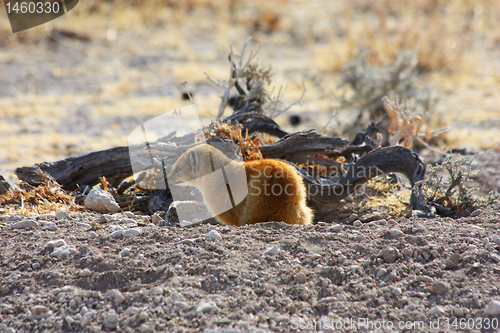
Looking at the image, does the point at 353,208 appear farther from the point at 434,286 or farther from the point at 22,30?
the point at 22,30

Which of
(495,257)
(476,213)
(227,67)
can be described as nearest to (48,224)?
(495,257)

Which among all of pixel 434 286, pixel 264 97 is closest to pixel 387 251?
pixel 434 286

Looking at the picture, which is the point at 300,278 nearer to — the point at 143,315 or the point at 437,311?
the point at 437,311

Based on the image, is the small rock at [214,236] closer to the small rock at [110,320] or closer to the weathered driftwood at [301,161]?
the small rock at [110,320]

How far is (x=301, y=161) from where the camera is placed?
532cm

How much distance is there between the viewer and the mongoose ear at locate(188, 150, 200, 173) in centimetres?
409

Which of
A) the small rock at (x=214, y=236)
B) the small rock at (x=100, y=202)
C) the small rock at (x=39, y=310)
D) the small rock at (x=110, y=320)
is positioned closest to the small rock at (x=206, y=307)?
the small rock at (x=110, y=320)

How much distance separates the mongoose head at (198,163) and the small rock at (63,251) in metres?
1.37

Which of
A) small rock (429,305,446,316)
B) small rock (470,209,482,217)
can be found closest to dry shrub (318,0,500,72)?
small rock (470,209,482,217)

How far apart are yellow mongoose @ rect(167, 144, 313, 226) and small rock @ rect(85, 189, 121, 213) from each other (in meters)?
0.87

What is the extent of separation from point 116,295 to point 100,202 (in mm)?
1929

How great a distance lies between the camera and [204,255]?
123 inches

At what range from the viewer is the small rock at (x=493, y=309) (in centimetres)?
244

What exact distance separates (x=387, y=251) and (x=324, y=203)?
1.87 m
